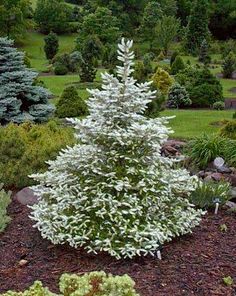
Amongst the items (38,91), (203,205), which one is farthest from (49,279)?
(38,91)

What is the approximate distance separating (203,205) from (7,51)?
731 centimetres

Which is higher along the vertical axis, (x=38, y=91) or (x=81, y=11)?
(x=38, y=91)

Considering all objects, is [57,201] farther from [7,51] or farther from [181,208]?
[7,51]

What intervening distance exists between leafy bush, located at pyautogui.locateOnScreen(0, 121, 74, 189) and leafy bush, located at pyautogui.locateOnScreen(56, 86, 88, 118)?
8.75 meters

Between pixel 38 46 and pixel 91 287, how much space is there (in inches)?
1700

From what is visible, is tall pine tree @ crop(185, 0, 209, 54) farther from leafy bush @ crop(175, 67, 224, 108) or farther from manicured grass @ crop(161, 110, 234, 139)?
manicured grass @ crop(161, 110, 234, 139)

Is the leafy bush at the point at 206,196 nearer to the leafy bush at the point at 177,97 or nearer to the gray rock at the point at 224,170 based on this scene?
the gray rock at the point at 224,170

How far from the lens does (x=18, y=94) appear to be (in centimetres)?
1215

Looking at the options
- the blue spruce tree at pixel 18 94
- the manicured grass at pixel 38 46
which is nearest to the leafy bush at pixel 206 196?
the blue spruce tree at pixel 18 94

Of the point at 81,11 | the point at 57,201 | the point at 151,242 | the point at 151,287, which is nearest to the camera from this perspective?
the point at 151,287

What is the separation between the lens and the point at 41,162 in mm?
7422

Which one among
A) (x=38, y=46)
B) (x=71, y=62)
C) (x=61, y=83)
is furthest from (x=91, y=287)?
(x=38, y=46)

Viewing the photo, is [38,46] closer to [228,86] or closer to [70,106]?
[228,86]

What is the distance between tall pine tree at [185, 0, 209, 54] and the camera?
1623 inches
